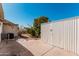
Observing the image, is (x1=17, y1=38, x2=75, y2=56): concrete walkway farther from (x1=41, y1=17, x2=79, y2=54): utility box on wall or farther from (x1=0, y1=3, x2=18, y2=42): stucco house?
(x1=0, y1=3, x2=18, y2=42): stucco house

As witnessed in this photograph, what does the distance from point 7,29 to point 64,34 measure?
3.86 m

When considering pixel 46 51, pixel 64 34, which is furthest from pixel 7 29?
pixel 64 34

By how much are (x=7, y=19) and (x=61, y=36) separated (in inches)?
132

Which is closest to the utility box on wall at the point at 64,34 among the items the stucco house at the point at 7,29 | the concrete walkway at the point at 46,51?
the concrete walkway at the point at 46,51

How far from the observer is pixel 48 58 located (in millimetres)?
5598

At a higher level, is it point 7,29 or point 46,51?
point 7,29

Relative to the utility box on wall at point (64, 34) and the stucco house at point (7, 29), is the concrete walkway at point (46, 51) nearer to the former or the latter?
the utility box on wall at point (64, 34)

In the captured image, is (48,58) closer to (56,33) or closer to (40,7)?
(56,33)

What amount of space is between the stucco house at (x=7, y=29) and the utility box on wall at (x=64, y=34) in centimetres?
197

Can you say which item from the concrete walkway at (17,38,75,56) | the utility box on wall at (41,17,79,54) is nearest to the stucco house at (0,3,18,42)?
the concrete walkway at (17,38,75,56)

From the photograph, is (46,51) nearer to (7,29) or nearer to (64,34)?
(64,34)

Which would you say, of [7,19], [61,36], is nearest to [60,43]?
[61,36]

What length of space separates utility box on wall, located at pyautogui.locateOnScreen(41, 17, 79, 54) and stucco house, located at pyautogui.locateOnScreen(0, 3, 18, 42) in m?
1.97

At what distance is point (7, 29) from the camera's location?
9.39 m
